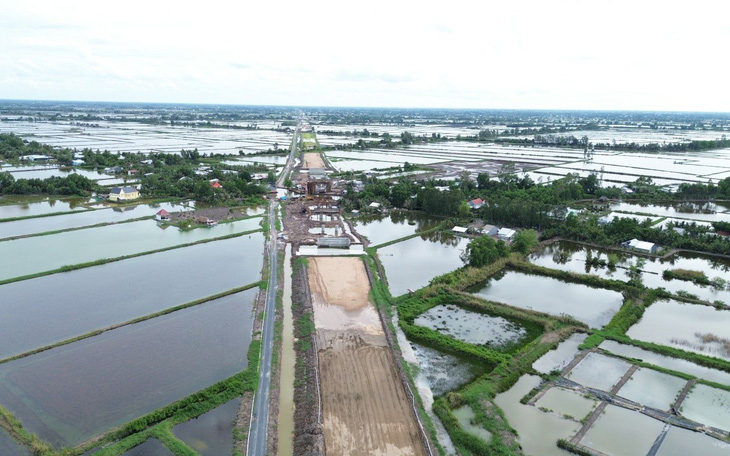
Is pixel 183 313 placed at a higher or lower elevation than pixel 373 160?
lower

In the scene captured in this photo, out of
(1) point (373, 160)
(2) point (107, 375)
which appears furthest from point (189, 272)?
(1) point (373, 160)

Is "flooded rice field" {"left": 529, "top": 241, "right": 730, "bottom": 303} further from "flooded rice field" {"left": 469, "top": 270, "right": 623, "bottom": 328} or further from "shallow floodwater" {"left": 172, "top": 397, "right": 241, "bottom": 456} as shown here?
"shallow floodwater" {"left": 172, "top": 397, "right": 241, "bottom": 456}

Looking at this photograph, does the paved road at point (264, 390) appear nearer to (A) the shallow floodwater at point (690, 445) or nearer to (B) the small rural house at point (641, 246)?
(A) the shallow floodwater at point (690, 445)

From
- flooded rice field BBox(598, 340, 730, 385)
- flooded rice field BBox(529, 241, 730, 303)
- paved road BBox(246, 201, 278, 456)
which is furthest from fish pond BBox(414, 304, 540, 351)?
flooded rice field BBox(529, 241, 730, 303)

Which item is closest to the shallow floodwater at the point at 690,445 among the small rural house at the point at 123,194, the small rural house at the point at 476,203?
the small rural house at the point at 476,203

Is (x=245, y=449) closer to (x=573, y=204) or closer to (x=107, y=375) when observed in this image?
(x=107, y=375)

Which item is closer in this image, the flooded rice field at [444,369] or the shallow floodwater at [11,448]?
the shallow floodwater at [11,448]
